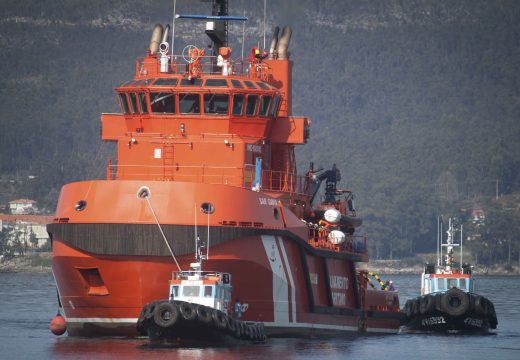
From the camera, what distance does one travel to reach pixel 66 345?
143 feet

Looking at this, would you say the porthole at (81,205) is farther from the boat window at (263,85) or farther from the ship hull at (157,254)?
the boat window at (263,85)

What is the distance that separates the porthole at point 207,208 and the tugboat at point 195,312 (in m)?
1.03

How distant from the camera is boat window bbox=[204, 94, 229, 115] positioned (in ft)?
152

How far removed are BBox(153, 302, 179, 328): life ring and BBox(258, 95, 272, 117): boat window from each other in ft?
28.7

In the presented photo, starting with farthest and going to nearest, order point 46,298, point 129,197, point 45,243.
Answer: point 45,243, point 46,298, point 129,197

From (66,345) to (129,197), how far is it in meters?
4.83

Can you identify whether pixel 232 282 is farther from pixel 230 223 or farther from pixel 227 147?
pixel 227 147

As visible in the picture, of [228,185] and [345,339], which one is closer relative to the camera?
[228,185]

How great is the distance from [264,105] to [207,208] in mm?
Result: 6205

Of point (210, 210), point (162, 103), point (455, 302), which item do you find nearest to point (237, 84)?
point (162, 103)

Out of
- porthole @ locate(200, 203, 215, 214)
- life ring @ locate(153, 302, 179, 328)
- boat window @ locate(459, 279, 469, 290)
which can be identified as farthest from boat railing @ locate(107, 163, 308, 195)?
boat window @ locate(459, 279, 469, 290)

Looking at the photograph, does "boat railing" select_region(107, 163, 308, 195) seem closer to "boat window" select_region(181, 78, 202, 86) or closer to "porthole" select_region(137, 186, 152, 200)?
"boat window" select_region(181, 78, 202, 86)

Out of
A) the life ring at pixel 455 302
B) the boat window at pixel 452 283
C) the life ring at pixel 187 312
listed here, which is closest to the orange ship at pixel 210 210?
the life ring at pixel 187 312

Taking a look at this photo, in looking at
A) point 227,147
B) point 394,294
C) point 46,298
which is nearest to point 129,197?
point 227,147
